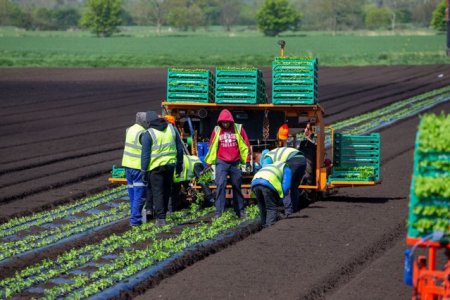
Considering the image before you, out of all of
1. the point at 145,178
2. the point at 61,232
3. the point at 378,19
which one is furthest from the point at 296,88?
the point at 378,19

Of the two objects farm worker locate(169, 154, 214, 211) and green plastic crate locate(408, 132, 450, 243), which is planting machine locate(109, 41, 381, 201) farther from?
green plastic crate locate(408, 132, 450, 243)

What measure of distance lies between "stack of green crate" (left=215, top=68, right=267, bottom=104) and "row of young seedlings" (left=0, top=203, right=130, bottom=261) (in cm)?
235

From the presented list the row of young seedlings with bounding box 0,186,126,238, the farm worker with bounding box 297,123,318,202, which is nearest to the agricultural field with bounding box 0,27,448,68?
the row of young seedlings with bounding box 0,186,126,238

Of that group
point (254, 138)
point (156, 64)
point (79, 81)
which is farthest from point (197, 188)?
point (156, 64)

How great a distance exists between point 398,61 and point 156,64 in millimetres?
13750

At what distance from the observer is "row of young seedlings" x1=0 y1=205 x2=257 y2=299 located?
12.6 metres

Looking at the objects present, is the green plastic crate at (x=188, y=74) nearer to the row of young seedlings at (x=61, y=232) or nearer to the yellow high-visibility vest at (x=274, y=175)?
the row of young seedlings at (x=61, y=232)

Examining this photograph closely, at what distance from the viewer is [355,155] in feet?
63.6

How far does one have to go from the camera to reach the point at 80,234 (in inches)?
631

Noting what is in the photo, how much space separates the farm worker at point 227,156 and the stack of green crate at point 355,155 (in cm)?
222

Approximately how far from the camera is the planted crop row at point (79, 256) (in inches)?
509

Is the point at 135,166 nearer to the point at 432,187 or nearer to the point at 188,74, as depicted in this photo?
the point at 188,74

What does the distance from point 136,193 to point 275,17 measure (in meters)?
109

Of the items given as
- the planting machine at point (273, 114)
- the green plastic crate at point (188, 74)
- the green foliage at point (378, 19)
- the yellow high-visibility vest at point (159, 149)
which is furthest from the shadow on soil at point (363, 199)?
the green foliage at point (378, 19)
